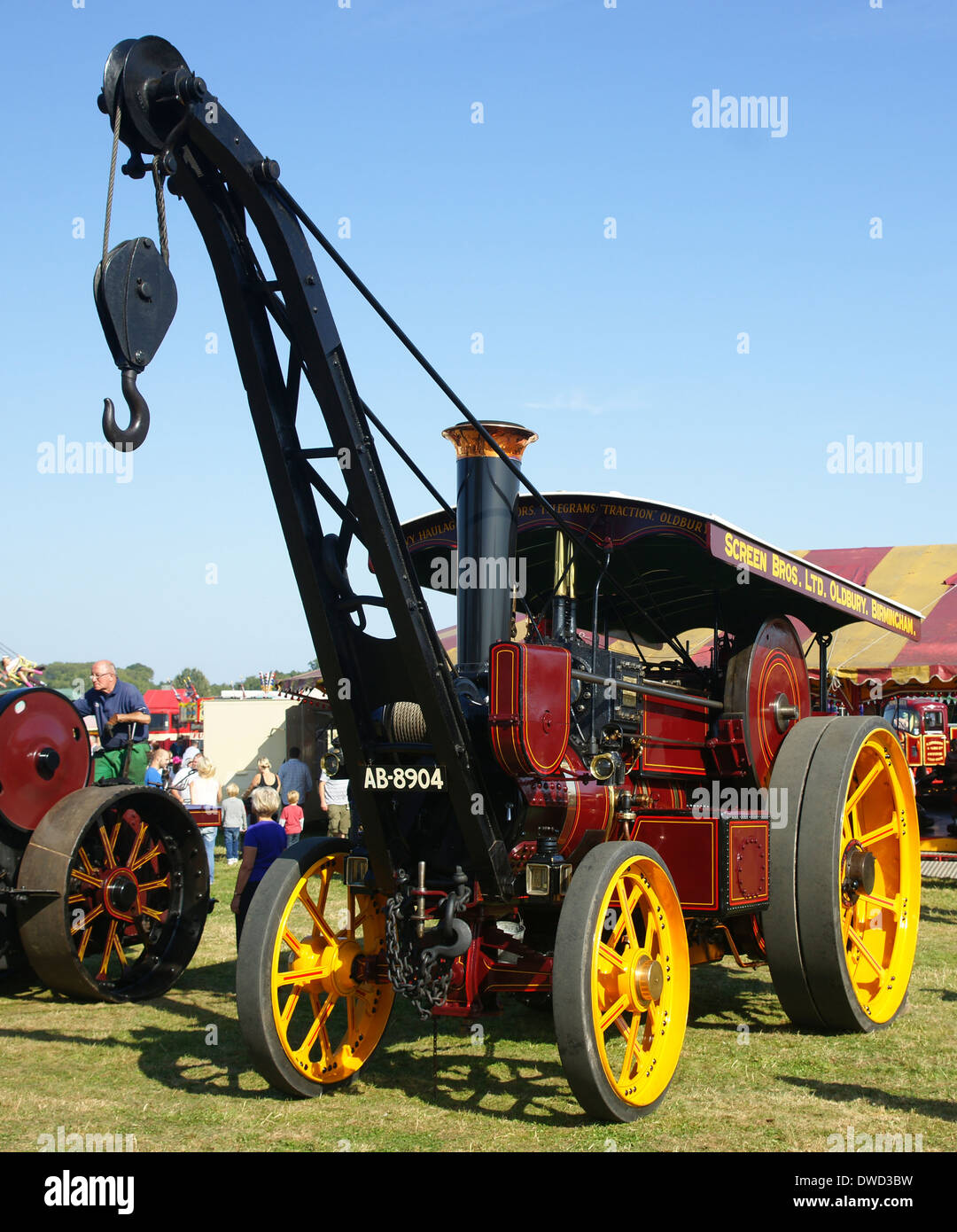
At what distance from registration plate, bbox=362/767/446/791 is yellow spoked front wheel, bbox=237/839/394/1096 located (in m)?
0.44

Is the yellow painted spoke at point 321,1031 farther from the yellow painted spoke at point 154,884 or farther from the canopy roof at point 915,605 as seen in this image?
the canopy roof at point 915,605

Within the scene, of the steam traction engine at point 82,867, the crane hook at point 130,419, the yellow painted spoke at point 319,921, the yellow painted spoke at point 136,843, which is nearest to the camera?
the crane hook at point 130,419

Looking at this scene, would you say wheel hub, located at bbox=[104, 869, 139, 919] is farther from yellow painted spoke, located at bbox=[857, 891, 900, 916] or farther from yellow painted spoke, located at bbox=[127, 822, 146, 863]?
yellow painted spoke, located at bbox=[857, 891, 900, 916]

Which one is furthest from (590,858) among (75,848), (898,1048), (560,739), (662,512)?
(75,848)

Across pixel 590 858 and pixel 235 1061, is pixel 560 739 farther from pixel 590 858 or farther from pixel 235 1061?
pixel 235 1061

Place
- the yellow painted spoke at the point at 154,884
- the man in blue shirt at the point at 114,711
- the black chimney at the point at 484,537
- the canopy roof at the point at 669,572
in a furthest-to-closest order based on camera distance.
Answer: the man in blue shirt at the point at 114,711 → the yellow painted spoke at the point at 154,884 → the canopy roof at the point at 669,572 → the black chimney at the point at 484,537

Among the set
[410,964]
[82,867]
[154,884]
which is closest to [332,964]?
[410,964]

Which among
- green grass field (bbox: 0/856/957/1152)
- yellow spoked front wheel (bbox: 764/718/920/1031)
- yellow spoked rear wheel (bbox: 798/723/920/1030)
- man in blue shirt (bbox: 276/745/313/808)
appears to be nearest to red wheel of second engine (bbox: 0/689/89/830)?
green grass field (bbox: 0/856/957/1152)

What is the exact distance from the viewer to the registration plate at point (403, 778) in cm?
418

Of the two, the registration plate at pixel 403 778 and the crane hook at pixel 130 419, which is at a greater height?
the crane hook at pixel 130 419

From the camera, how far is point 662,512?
5.16 meters

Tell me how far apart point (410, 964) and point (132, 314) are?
225 cm

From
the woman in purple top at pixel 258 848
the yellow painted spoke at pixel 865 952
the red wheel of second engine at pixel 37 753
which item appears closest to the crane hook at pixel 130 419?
the woman in purple top at pixel 258 848

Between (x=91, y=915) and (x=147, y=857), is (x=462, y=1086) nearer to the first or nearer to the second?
(x=91, y=915)
